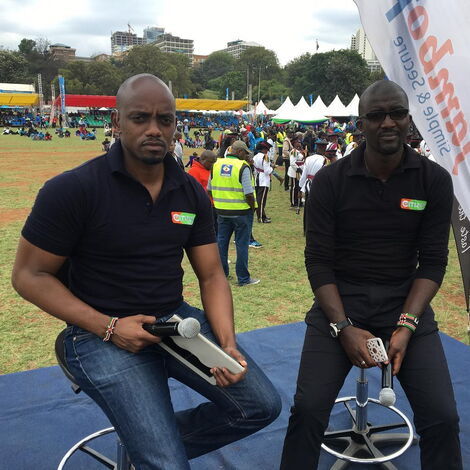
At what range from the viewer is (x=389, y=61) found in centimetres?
287

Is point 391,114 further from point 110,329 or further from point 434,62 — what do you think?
point 110,329

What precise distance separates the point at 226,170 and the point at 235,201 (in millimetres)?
467

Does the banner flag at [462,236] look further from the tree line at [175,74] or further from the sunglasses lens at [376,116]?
the tree line at [175,74]

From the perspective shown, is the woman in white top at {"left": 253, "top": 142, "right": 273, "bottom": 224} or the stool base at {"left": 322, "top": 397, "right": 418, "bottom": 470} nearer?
the stool base at {"left": 322, "top": 397, "right": 418, "bottom": 470}

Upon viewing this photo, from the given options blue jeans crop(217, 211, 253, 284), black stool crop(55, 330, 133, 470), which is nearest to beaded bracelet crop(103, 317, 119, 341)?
black stool crop(55, 330, 133, 470)

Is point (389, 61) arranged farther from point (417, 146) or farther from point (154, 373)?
point (417, 146)

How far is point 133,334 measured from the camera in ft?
6.57

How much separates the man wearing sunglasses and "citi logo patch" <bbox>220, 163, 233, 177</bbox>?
3883mm

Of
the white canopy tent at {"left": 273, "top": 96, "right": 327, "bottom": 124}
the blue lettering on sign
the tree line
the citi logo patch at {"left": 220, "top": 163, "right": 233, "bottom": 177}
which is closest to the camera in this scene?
the blue lettering on sign

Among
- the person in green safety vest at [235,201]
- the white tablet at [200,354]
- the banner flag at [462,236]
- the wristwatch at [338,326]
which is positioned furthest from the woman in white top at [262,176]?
the white tablet at [200,354]

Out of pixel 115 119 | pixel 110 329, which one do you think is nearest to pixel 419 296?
pixel 110 329

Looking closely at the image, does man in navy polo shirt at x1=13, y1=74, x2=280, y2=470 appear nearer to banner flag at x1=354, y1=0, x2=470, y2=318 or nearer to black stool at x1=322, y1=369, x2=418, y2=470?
black stool at x1=322, y1=369, x2=418, y2=470

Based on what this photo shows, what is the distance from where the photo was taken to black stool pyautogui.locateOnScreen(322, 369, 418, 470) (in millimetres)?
2854

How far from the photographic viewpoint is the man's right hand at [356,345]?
2389 millimetres
